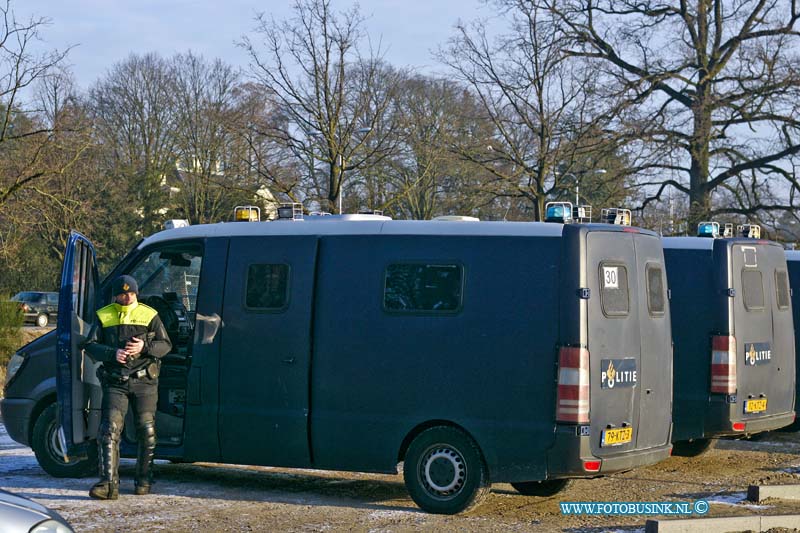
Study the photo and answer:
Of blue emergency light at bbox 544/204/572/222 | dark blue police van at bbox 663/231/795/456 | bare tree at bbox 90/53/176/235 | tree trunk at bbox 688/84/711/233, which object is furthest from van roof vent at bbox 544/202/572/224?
bare tree at bbox 90/53/176/235

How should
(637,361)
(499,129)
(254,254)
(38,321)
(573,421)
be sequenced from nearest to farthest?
(573,421) < (637,361) < (254,254) < (499,129) < (38,321)

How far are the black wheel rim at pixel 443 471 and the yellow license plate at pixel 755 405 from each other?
4131 millimetres

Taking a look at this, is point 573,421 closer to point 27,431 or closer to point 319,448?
point 319,448

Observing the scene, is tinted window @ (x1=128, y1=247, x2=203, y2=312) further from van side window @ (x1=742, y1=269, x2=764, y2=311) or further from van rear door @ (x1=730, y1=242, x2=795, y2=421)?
Result: van side window @ (x1=742, y1=269, x2=764, y2=311)

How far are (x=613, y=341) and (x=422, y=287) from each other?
61.2 inches

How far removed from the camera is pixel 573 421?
8.23 meters

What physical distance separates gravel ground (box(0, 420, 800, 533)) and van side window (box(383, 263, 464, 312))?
163 centimetres

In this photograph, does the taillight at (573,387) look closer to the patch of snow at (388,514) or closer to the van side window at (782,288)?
the patch of snow at (388,514)

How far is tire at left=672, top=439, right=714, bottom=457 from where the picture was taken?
40.3 feet

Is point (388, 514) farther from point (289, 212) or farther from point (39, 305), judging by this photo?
point (39, 305)

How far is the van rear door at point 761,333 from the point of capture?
11461 millimetres

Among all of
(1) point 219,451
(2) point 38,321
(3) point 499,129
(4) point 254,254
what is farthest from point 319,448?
(2) point 38,321

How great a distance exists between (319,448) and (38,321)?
38.0 metres

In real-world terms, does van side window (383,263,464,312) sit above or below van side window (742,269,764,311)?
below
